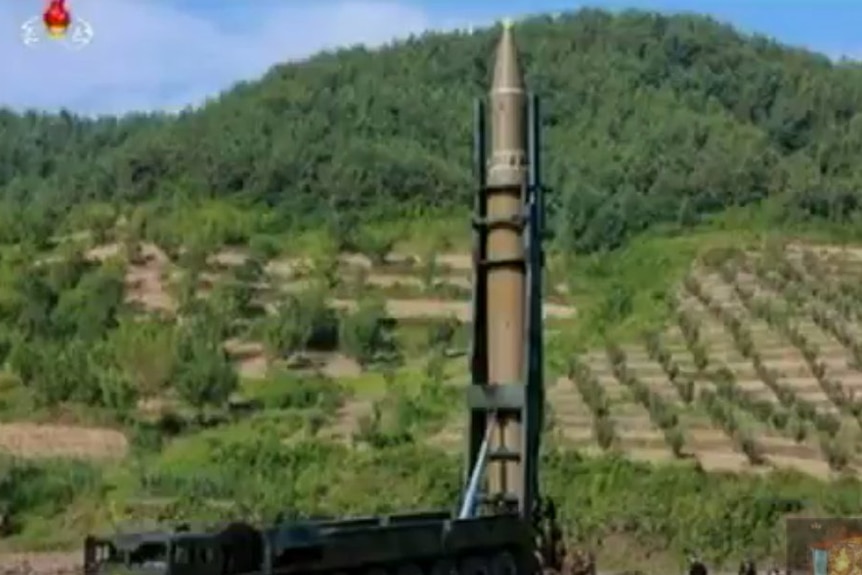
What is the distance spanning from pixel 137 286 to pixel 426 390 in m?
13.4

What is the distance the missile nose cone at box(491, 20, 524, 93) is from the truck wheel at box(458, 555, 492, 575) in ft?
17.9

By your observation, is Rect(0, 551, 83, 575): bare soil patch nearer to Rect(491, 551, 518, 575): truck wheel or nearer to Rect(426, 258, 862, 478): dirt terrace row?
Rect(426, 258, 862, 478): dirt terrace row

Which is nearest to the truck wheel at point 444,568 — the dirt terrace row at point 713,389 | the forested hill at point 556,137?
the dirt terrace row at point 713,389

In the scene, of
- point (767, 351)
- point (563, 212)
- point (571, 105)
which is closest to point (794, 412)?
point (767, 351)

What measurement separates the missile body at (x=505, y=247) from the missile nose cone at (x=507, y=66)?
0.04 feet

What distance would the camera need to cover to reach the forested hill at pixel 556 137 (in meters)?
68.6

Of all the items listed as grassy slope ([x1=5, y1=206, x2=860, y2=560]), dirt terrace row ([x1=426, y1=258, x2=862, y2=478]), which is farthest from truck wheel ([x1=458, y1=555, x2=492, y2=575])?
dirt terrace row ([x1=426, y1=258, x2=862, y2=478])

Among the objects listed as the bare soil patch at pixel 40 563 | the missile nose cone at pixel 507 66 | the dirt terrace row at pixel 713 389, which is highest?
the missile nose cone at pixel 507 66

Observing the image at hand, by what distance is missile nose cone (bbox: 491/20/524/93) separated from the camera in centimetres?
2070

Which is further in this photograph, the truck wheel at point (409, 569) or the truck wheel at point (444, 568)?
the truck wheel at point (444, 568)

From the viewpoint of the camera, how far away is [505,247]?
20.2 m

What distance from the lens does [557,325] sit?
5178cm

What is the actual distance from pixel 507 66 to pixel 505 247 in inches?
81.4

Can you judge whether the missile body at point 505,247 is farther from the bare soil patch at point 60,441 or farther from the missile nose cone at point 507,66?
the bare soil patch at point 60,441
